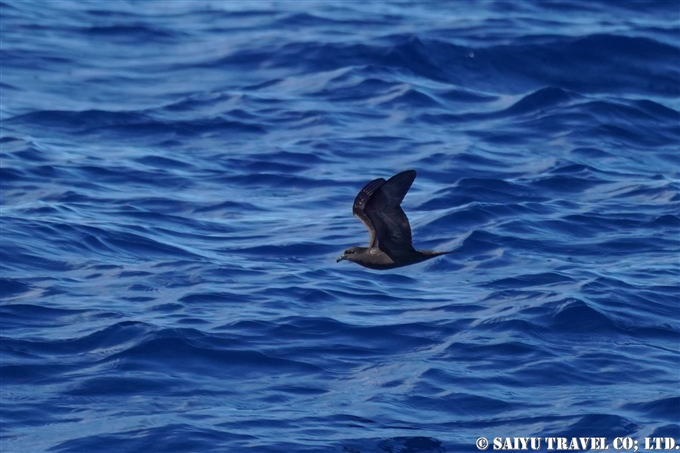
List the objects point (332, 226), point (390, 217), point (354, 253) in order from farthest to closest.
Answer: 1. point (332, 226)
2. point (354, 253)
3. point (390, 217)

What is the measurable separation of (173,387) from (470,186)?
628 cm

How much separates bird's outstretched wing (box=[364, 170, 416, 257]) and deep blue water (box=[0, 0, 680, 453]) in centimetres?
220

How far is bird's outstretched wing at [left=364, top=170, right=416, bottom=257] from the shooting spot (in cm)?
897

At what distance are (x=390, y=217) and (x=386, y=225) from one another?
0.12 metres

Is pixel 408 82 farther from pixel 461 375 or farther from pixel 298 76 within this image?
pixel 461 375

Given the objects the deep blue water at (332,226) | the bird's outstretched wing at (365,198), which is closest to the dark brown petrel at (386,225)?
the bird's outstretched wing at (365,198)

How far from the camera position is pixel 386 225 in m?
9.38

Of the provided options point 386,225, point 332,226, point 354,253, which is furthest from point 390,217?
point 332,226

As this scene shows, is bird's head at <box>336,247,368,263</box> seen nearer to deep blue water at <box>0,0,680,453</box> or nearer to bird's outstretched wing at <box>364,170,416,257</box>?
bird's outstretched wing at <box>364,170,416,257</box>

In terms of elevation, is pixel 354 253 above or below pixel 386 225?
below

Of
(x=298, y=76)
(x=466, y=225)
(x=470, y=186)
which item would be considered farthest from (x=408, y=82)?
(x=466, y=225)

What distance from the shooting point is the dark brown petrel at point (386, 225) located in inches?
356

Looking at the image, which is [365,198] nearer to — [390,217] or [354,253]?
[390,217]

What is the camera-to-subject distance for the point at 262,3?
25.7 meters
